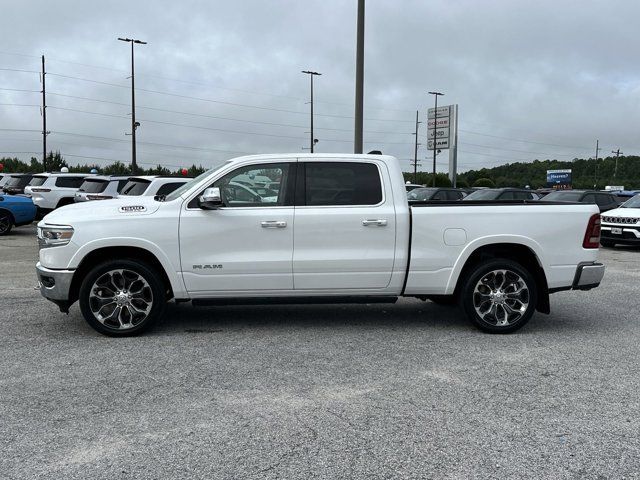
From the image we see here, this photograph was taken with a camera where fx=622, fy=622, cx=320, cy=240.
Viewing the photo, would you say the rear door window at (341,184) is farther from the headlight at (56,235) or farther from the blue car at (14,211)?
the blue car at (14,211)

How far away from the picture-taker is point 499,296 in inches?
253

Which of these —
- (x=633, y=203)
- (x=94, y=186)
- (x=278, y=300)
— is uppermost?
(x=94, y=186)

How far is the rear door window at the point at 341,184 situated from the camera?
628 cm

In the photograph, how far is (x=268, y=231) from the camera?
6.09 m

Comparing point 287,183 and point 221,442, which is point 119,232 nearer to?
point 287,183

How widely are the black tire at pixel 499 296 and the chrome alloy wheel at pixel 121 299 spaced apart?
322 centimetres

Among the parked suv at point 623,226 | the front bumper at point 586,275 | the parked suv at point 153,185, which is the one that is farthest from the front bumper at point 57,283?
the parked suv at point 623,226

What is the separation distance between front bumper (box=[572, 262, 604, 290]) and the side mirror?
374 centimetres

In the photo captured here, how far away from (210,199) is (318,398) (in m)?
2.26

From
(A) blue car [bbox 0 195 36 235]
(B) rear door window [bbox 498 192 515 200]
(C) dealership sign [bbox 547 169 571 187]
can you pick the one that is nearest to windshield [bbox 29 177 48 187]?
(A) blue car [bbox 0 195 36 235]

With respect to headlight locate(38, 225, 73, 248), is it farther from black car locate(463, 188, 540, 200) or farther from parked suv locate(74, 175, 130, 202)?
black car locate(463, 188, 540, 200)

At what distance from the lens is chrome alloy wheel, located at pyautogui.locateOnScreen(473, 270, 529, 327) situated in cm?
641

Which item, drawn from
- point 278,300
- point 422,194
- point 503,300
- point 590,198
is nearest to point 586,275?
point 503,300

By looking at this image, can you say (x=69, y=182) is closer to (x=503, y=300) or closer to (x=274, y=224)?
(x=274, y=224)
